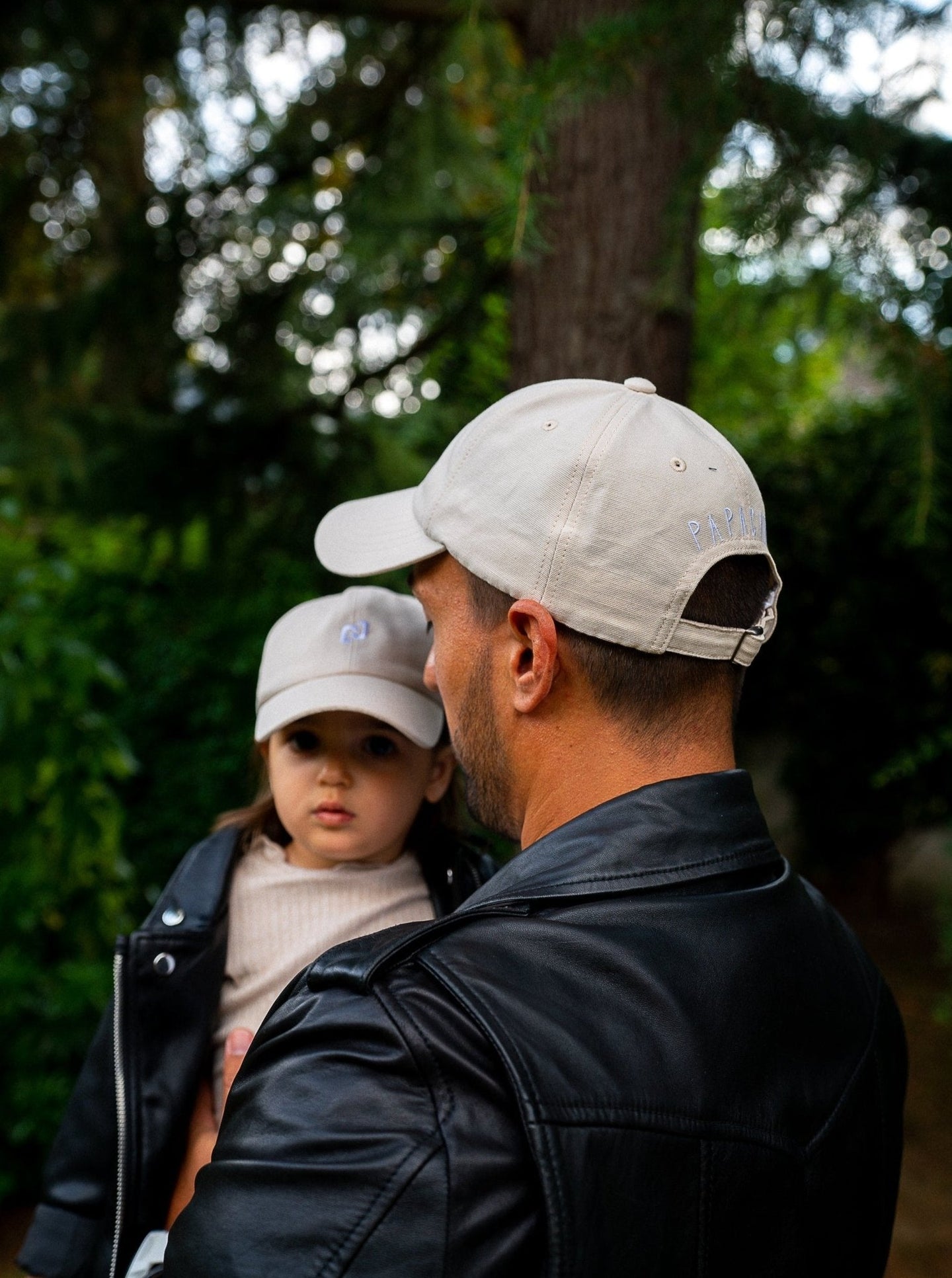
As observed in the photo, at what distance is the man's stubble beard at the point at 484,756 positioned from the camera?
1.30 meters

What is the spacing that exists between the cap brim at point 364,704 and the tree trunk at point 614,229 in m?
1.22

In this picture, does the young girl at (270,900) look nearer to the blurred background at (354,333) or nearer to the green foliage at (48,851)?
the blurred background at (354,333)

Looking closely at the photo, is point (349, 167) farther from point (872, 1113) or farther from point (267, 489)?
point (872, 1113)

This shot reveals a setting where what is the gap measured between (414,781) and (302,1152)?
970 millimetres

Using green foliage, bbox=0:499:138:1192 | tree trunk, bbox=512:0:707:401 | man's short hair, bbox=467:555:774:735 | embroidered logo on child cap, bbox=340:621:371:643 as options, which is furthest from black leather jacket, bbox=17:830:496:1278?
tree trunk, bbox=512:0:707:401

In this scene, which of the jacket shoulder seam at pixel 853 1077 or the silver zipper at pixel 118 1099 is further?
the silver zipper at pixel 118 1099

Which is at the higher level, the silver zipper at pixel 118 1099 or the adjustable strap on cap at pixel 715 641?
the adjustable strap on cap at pixel 715 641

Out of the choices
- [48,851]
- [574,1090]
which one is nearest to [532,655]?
[574,1090]

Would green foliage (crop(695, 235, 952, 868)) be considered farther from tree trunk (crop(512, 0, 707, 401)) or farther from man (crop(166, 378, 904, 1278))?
man (crop(166, 378, 904, 1278))

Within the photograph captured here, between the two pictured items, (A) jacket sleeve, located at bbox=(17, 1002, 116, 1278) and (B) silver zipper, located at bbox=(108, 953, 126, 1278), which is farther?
(A) jacket sleeve, located at bbox=(17, 1002, 116, 1278)

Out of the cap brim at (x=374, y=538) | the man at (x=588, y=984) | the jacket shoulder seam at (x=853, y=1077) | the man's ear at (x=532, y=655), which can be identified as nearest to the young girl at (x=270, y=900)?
the cap brim at (x=374, y=538)

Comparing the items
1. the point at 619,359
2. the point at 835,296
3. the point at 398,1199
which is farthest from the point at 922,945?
the point at 398,1199

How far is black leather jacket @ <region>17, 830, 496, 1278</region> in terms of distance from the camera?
63.6 inches

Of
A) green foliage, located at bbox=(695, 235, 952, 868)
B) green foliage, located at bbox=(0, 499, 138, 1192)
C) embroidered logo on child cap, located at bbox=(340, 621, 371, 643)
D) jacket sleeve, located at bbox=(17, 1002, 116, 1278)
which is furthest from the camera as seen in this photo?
green foliage, located at bbox=(695, 235, 952, 868)
